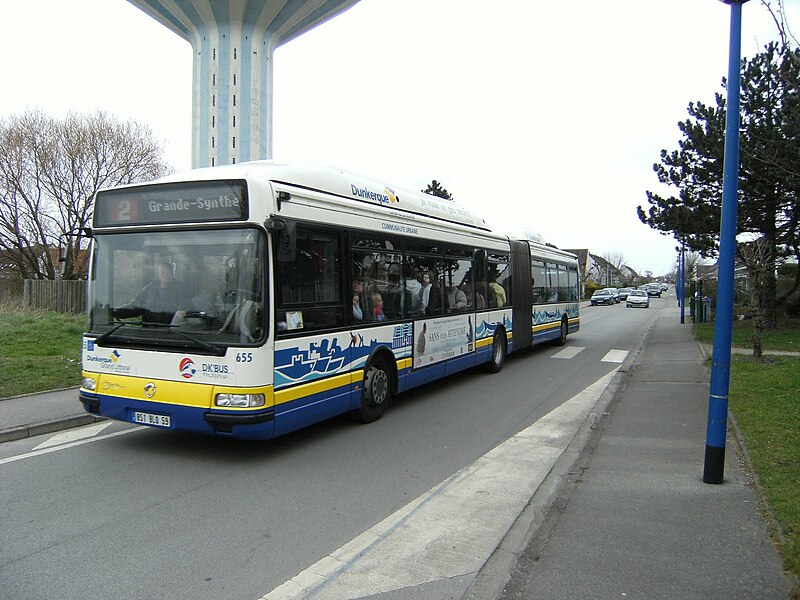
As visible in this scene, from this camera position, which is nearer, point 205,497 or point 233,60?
point 205,497

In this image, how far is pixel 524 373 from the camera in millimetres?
13445

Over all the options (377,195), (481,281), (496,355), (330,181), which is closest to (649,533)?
(330,181)

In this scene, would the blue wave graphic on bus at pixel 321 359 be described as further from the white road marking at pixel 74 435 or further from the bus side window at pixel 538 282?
the bus side window at pixel 538 282

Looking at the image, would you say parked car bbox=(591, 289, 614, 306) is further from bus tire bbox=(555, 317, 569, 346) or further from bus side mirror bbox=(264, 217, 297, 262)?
bus side mirror bbox=(264, 217, 297, 262)

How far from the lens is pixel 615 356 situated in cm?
1683

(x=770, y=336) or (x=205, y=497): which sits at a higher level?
(x=770, y=336)

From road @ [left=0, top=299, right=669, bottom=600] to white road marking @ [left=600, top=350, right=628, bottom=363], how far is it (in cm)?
751

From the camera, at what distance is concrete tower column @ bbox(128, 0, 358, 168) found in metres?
41.1

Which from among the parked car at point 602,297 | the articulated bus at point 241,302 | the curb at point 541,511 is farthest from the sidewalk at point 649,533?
the parked car at point 602,297

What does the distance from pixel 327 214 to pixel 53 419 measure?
4380 mm

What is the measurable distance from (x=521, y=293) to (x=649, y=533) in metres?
10.5

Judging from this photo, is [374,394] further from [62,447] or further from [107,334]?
[62,447]

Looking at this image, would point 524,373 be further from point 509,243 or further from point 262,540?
point 262,540

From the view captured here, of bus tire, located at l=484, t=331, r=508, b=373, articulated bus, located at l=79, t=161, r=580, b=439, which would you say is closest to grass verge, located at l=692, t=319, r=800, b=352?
bus tire, located at l=484, t=331, r=508, b=373
